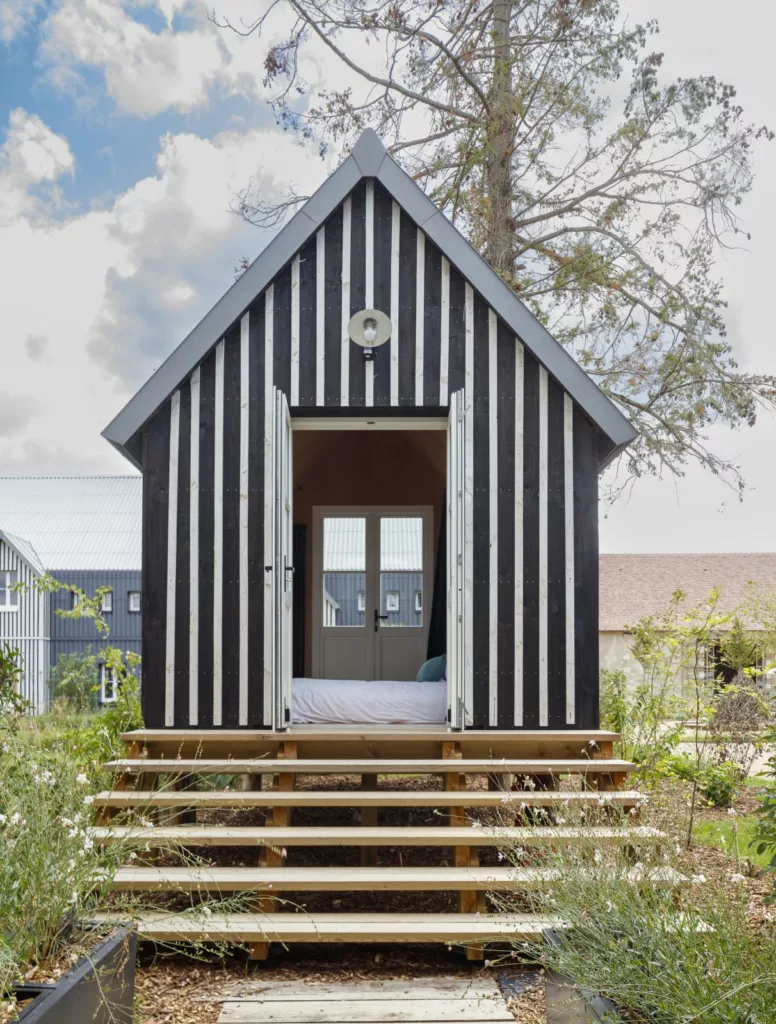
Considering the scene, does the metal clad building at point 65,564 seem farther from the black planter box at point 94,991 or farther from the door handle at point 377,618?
the black planter box at point 94,991

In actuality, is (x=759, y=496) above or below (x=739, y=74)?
below

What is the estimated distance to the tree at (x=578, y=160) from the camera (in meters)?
11.3

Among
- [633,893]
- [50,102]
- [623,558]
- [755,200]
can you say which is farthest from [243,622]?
[623,558]

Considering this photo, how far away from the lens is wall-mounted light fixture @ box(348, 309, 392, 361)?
6.12 metres

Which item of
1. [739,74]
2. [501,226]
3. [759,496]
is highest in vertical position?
[739,74]

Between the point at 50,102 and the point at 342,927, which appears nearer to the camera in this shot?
the point at 342,927

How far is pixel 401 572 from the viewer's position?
33.6 feet

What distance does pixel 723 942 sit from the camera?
2.74 metres

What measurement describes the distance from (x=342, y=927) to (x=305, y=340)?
12.1 feet

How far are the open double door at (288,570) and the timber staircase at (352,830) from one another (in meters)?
0.26

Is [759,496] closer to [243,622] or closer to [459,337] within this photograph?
[459,337]

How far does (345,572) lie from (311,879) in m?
5.83

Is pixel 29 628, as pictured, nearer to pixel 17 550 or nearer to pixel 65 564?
pixel 65 564

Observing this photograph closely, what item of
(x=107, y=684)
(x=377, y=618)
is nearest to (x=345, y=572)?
(x=377, y=618)
